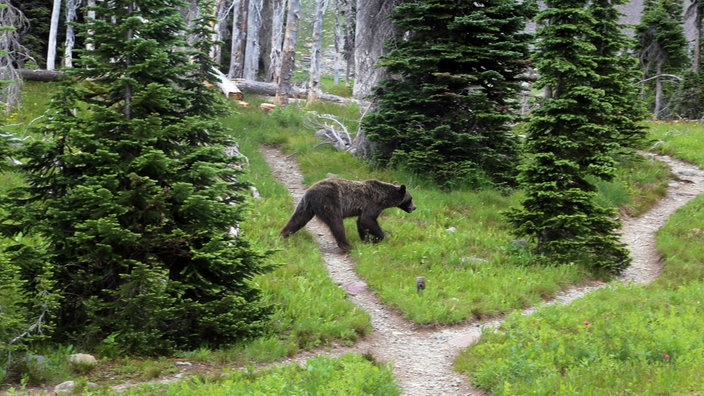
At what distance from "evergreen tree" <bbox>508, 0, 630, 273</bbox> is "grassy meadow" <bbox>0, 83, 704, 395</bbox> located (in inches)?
24.4

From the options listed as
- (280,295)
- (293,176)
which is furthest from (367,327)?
(293,176)

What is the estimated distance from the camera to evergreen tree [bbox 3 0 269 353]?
7.39 meters

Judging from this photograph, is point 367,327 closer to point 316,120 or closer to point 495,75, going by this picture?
point 495,75

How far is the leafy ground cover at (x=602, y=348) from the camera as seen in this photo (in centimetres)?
635

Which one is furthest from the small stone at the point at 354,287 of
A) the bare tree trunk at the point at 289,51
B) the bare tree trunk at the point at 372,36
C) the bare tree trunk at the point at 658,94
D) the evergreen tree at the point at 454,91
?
the bare tree trunk at the point at 658,94

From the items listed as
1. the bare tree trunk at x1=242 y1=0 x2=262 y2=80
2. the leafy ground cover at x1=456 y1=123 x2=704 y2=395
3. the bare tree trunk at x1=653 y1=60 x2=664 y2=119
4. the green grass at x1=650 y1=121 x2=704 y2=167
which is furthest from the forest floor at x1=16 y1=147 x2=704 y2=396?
the bare tree trunk at x1=653 y1=60 x2=664 y2=119

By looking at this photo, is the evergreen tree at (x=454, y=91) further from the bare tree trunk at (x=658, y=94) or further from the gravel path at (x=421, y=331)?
the bare tree trunk at (x=658, y=94)

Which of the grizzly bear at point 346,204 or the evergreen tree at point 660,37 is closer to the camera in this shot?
the grizzly bear at point 346,204

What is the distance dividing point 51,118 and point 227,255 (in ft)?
9.63

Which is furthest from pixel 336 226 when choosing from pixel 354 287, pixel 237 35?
pixel 237 35

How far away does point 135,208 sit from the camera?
25.0 feet

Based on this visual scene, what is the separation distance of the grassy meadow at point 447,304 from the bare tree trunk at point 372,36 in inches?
113

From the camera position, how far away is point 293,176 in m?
18.0

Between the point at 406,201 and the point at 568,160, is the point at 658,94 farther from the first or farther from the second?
→ the point at 406,201
